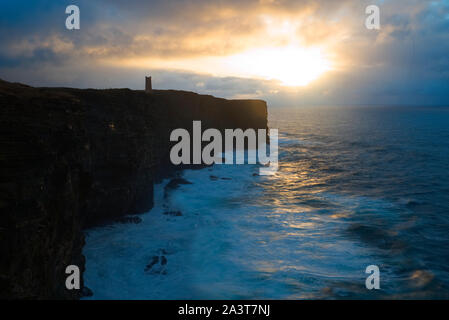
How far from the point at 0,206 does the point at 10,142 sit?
70.8 inches

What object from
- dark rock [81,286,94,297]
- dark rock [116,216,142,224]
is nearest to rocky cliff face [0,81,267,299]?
dark rock [81,286,94,297]

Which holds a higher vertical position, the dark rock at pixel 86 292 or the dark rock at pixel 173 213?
the dark rock at pixel 173 213

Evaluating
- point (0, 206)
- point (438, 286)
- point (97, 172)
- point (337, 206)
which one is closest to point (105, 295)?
point (0, 206)

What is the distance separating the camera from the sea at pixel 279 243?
12484 mm

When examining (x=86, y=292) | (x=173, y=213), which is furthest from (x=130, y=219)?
(x=86, y=292)

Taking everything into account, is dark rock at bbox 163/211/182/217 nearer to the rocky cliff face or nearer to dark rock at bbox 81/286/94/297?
the rocky cliff face

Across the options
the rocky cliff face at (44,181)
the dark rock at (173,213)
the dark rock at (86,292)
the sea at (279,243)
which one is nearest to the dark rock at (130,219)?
the sea at (279,243)

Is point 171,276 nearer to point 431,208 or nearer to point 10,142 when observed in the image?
point 10,142

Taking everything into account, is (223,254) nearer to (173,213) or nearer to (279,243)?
(279,243)

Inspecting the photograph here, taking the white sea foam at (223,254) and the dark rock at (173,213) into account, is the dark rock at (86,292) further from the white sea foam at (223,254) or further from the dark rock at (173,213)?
the dark rock at (173,213)

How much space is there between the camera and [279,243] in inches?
653

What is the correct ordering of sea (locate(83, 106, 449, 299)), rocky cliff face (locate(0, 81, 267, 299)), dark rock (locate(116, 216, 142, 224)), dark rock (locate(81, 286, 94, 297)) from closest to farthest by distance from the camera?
rocky cliff face (locate(0, 81, 267, 299))
dark rock (locate(81, 286, 94, 297))
sea (locate(83, 106, 449, 299))
dark rock (locate(116, 216, 142, 224))

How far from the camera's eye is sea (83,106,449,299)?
12.5 meters

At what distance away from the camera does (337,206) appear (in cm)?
2358
